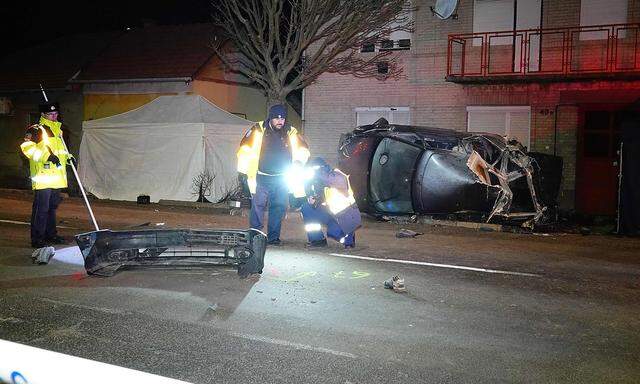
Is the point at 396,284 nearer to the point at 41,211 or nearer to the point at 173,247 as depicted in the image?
the point at 173,247

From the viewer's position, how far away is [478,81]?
54.2 ft

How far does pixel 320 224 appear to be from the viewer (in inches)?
336

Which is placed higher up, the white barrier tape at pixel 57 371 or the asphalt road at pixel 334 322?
the white barrier tape at pixel 57 371

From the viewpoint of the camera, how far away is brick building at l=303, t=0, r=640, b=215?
15227mm

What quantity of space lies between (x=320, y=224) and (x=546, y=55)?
1039 centimetres

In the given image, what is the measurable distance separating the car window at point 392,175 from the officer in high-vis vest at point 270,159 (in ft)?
13.1

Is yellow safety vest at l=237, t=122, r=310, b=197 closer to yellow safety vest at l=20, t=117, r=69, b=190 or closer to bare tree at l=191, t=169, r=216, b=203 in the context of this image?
yellow safety vest at l=20, t=117, r=69, b=190

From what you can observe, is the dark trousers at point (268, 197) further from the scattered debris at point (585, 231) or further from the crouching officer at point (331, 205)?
the scattered debris at point (585, 231)

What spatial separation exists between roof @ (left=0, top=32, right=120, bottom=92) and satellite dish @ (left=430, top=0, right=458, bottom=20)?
13.7 metres

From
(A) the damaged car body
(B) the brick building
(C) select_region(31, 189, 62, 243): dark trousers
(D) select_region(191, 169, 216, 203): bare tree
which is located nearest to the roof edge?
(D) select_region(191, 169, 216, 203): bare tree

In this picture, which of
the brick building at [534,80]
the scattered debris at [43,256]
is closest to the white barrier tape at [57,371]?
the scattered debris at [43,256]

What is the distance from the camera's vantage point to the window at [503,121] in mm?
16391

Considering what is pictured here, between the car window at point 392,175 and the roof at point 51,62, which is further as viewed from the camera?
the roof at point 51,62

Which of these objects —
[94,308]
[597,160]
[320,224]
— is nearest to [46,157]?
[94,308]
